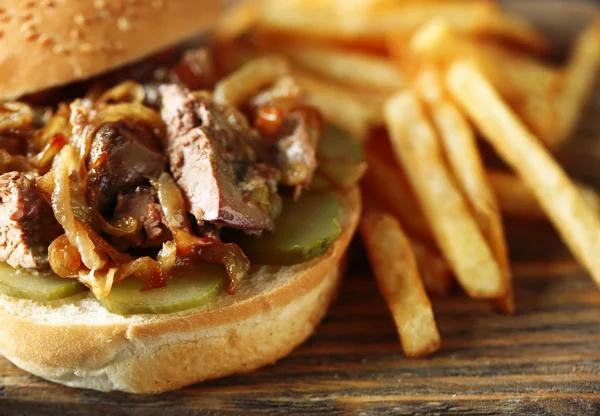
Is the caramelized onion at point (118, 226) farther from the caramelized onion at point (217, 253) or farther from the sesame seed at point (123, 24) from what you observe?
the sesame seed at point (123, 24)

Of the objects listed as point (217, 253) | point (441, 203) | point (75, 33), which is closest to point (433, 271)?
point (441, 203)

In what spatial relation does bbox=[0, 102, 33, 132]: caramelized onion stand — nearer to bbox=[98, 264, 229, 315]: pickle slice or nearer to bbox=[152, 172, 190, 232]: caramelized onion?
bbox=[152, 172, 190, 232]: caramelized onion

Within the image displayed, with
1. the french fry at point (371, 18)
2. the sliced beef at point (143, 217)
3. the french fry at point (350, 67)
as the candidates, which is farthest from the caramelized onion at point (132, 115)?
the french fry at point (371, 18)

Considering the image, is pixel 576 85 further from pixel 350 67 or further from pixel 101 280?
pixel 101 280

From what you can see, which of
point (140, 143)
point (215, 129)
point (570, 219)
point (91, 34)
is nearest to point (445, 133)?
point (570, 219)

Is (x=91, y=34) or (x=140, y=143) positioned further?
(x=91, y=34)

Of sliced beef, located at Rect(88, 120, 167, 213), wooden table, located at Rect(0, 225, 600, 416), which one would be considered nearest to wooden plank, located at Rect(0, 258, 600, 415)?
wooden table, located at Rect(0, 225, 600, 416)

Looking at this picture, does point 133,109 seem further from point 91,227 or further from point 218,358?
point 218,358
